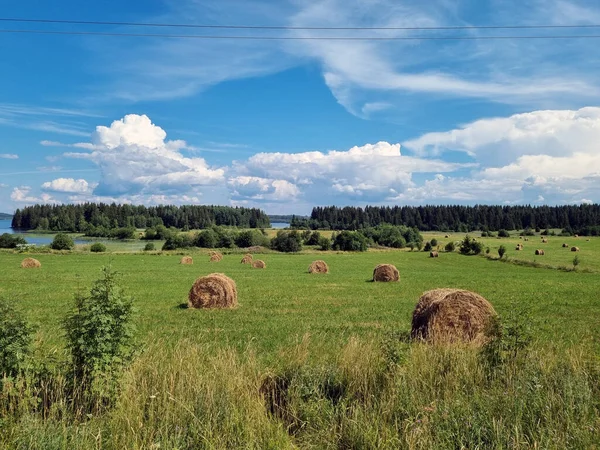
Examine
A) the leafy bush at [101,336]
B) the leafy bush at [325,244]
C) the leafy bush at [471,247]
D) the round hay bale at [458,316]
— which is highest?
the leafy bush at [101,336]

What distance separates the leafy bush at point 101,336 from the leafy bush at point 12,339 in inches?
24.0

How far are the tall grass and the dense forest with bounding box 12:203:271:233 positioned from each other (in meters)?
160

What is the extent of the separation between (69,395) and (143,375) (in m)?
1.12

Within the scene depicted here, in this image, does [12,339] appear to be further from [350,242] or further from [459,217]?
[459,217]

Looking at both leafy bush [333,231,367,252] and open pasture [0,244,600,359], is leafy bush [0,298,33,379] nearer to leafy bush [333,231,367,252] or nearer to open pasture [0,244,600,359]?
open pasture [0,244,600,359]

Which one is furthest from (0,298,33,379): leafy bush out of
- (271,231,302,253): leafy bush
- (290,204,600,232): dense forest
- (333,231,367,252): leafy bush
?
(290,204,600,232): dense forest

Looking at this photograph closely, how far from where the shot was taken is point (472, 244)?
77438mm

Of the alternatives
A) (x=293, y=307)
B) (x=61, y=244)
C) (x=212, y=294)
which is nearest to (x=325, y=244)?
(x=61, y=244)

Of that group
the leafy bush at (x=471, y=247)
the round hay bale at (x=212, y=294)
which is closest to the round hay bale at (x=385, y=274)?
the round hay bale at (x=212, y=294)

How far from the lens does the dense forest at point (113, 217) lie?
164m

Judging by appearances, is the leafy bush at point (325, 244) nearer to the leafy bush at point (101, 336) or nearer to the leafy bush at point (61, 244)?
the leafy bush at point (61, 244)

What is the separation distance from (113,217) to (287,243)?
103 metres

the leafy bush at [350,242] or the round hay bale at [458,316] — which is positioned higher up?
the round hay bale at [458,316]

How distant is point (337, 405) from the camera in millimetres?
6500
